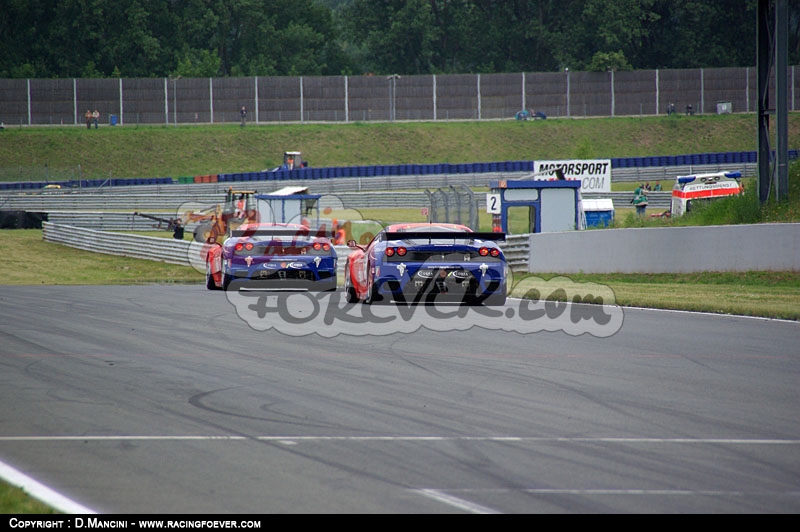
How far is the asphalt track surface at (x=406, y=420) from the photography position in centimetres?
486

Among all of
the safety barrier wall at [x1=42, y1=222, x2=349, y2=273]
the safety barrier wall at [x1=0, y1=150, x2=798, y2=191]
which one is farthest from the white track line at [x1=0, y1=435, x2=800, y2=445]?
the safety barrier wall at [x1=0, y1=150, x2=798, y2=191]

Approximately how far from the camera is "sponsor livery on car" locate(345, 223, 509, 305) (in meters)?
13.2

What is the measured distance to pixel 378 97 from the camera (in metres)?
74.2

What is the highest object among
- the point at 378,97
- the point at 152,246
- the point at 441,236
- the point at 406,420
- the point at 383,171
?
the point at 378,97

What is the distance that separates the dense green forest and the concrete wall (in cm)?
5970

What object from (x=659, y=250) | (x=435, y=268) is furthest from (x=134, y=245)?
(x=435, y=268)

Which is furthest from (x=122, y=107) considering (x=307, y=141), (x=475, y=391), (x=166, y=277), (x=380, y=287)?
(x=475, y=391)

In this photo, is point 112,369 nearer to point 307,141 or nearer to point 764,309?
point 764,309

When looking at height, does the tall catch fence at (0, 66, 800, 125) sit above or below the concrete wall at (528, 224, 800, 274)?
above

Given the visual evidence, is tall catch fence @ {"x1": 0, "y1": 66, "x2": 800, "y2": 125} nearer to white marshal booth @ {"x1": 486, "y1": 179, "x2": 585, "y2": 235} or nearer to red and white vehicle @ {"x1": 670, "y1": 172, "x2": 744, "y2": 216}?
red and white vehicle @ {"x1": 670, "y1": 172, "x2": 744, "y2": 216}
